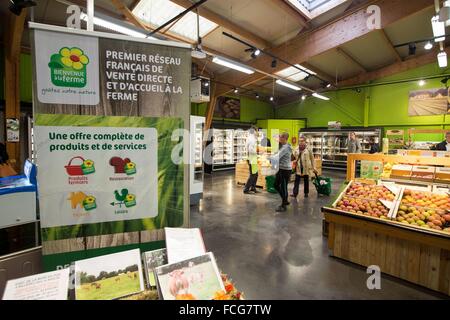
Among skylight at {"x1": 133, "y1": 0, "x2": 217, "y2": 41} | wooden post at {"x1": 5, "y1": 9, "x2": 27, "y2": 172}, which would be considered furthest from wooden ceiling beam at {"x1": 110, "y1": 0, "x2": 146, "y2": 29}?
wooden post at {"x1": 5, "y1": 9, "x2": 27, "y2": 172}

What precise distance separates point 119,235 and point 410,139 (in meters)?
12.0

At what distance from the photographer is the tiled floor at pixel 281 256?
264cm

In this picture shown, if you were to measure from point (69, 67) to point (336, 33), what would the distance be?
7.19 meters

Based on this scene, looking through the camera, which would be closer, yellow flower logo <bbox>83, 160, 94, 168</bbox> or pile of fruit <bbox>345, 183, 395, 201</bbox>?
yellow flower logo <bbox>83, 160, 94, 168</bbox>

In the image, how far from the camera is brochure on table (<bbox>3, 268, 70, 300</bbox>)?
42.5 inches

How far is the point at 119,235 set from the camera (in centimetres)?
155

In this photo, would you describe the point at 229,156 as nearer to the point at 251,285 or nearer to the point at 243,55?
the point at 243,55

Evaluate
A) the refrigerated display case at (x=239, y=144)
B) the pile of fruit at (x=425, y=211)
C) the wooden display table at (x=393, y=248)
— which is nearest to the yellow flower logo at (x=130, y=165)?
the wooden display table at (x=393, y=248)

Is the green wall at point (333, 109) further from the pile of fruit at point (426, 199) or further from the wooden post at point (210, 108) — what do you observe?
the pile of fruit at point (426, 199)

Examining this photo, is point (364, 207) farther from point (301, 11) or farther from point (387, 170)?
point (301, 11)

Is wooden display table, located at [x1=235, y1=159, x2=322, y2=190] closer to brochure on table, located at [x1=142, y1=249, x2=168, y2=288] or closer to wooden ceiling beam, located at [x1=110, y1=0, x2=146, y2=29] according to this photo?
wooden ceiling beam, located at [x1=110, y1=0, x2=146, y2=29]

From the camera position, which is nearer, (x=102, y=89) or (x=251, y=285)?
(x=102, y=89)

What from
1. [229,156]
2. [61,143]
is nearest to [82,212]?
[61,143]

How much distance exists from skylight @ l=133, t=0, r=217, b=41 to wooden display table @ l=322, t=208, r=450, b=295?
5.57 meters
